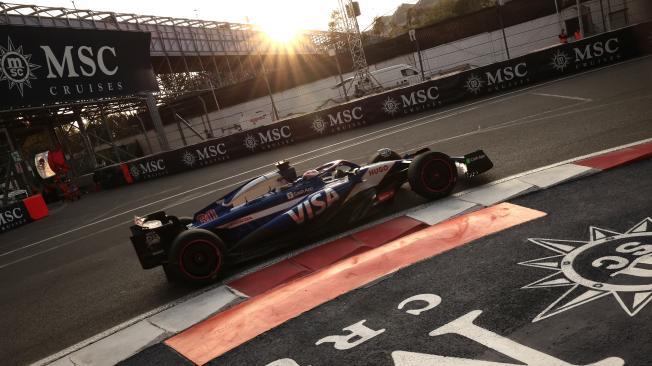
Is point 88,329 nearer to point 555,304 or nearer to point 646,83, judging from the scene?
point 555,304

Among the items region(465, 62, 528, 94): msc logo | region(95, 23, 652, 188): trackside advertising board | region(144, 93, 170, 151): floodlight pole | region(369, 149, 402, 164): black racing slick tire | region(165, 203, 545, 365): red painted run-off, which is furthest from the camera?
region(144, 93, 170, 151): floodlight pole

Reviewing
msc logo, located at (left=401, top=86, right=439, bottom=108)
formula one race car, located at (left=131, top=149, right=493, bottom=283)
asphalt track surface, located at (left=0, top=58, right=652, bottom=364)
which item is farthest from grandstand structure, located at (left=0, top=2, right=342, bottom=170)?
formula one race car, located at (left=131, top=149, right=493, bottom=283)

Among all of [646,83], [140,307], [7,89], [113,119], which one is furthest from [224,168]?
[113,119]

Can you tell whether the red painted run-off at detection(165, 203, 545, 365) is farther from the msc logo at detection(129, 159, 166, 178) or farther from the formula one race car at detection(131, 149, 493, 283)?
the msc logo at detection(129, 159, 166, 178)

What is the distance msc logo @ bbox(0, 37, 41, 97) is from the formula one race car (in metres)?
17.5

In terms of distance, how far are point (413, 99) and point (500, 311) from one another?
663 inches

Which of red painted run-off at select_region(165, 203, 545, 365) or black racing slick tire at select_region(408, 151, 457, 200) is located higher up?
black racing slick tire at select_region(408, 151, 457, 200)

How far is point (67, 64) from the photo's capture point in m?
23.2

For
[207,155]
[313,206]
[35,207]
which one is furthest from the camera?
[207,155]

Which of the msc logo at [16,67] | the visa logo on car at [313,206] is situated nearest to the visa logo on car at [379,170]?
the visa logo on car at [313,206]

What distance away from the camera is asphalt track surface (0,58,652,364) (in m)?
7.36

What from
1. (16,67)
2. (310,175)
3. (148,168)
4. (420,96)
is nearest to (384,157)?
(310,175)

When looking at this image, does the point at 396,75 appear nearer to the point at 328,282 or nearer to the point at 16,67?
the point at 16,67

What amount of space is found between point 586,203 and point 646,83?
961cm
